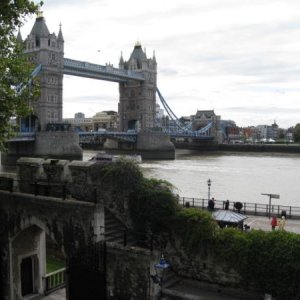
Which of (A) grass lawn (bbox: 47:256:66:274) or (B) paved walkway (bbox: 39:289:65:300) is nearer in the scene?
(B) paved walkway (bbox: 39:289:65:300)

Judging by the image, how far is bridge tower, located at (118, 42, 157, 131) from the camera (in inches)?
4865

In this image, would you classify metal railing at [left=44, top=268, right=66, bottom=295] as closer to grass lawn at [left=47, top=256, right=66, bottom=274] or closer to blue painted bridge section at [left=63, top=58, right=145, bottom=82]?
grass lawn at [left=47, top=256, right=66, bottom=274]

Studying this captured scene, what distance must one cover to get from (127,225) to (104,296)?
200 centimetres

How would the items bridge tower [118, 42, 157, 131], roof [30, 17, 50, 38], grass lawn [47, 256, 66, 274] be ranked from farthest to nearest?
1. bridge tower [118, 42, 157, 131]
2. roof [30, 17, 50, 38]
3. grass lawn [47, 256, 66, 274]

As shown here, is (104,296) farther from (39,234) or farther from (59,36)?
(59,36)

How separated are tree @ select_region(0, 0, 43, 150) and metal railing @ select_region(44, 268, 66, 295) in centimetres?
412

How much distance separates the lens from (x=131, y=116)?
414 feet

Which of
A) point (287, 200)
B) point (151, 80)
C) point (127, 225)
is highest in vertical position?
point (151, 80)

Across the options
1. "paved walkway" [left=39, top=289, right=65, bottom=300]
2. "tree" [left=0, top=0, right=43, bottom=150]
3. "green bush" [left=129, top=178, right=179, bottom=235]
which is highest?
"tree" [left=0, top=0, right=43, bottom=150]

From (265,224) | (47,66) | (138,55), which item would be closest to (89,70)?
(47,66)

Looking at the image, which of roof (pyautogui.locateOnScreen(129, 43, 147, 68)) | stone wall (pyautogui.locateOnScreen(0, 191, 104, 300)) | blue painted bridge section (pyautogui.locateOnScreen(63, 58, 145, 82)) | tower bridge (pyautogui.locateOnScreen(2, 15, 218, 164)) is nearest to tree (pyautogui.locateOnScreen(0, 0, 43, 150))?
stone wall (pyautogui.locateOnScreen(0, 191, 104, 300))

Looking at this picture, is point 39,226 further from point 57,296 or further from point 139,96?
point 139,96

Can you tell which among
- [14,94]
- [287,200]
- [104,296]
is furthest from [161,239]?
[287,200]

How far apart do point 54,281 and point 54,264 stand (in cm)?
247
